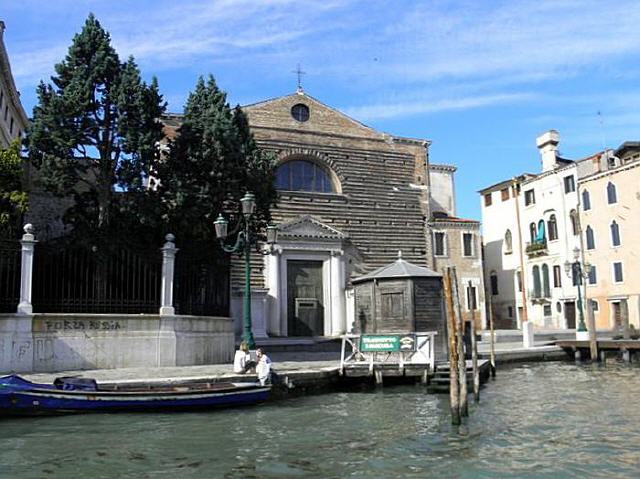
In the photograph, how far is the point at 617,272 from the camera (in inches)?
1197

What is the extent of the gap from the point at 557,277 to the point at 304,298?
14.6 metres

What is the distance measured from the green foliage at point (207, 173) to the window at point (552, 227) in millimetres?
20308

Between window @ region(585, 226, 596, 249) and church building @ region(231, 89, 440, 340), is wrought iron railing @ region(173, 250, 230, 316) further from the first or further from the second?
window @ region(585, 226, 596, 249)

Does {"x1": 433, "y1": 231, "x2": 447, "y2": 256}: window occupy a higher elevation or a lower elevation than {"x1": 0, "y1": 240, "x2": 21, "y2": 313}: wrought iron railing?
higher

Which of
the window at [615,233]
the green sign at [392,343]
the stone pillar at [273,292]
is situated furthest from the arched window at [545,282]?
the green sign at [392,343]

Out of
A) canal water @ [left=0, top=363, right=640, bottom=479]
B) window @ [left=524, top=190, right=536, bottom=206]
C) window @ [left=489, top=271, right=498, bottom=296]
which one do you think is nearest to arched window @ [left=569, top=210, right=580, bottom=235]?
window @ [left=524, top=190, right=536, bottom=206]

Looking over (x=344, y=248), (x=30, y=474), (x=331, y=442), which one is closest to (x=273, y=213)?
(x=344, y=248)

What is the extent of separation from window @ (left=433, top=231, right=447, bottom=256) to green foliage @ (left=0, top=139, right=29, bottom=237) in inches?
668

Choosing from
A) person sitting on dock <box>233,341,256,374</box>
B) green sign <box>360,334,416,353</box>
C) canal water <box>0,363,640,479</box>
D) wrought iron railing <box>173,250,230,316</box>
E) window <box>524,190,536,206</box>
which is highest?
window <box>524,190,536,206</box>

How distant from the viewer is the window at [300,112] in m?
26.5

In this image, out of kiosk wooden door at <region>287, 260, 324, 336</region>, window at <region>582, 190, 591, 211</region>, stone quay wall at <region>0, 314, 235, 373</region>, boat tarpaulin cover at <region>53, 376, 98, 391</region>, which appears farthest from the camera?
window at <region>582, 190, 591, 211</region>

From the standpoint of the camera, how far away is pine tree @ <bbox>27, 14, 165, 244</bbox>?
50.4ft

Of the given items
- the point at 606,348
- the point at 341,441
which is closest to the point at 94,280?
the point at 341,441

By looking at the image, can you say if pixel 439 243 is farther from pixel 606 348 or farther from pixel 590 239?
pixel 590 239
